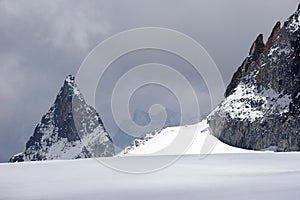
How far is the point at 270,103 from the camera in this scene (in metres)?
108

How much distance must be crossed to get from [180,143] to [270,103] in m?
37.2

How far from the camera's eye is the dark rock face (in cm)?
10131

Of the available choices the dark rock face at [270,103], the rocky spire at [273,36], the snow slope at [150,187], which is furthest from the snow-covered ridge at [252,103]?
the snow slope at [150,187]

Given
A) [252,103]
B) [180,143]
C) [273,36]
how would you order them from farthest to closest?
[180,143] → [273,36] → [252,103]

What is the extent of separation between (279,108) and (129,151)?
59.1 meters

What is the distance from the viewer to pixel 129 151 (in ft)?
470

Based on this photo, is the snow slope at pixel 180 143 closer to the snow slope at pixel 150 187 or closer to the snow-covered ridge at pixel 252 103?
the snow-covered ridge at pixel 252 103

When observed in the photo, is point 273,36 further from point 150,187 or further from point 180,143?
point 150,187

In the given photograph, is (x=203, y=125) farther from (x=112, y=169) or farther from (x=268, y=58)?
(x=112, y=169)

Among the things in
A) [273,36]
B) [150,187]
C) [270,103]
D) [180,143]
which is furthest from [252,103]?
[150,187]

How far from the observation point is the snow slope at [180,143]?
112 meters

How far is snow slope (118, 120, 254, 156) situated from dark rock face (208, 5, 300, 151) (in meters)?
4.29

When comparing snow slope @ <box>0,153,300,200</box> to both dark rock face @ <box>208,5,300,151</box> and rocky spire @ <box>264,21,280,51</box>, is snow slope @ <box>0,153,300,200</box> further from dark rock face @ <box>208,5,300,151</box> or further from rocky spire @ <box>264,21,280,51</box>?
rocky spire @ <box>264,21,280,51</box>

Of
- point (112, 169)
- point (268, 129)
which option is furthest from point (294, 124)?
point (112, 169)
